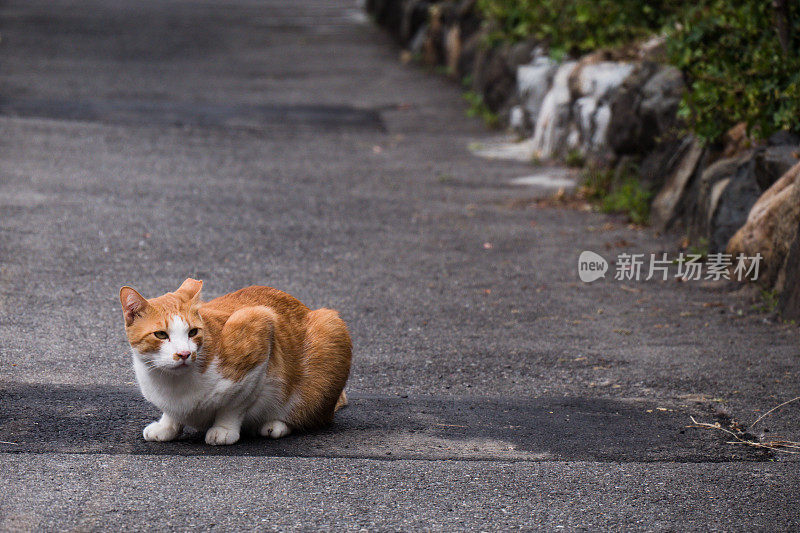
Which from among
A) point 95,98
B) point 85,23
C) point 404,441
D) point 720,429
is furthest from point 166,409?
point 85,23

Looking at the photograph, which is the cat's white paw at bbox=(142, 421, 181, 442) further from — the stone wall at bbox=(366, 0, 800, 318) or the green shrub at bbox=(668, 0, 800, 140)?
the green shrub at bbox=(668, 0, 800, 140)

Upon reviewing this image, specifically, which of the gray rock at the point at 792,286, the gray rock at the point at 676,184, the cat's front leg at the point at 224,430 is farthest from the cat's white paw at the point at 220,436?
the gray rock at the point at 676,184

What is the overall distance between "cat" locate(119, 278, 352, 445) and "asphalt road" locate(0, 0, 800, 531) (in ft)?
0.44

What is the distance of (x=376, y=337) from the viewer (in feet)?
20.7

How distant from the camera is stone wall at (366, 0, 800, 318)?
708 centimetres

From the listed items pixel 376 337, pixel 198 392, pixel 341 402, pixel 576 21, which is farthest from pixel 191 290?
pixel 576 21

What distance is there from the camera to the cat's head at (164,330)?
12.9 ft

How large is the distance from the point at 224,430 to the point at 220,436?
30mm

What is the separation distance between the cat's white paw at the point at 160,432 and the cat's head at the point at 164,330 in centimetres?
41

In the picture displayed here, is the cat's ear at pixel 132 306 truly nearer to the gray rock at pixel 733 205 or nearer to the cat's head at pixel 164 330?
the cat's head at pixel 164 330

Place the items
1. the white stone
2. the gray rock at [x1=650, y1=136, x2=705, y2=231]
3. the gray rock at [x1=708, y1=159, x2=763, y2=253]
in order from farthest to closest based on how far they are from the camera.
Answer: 1. the white stone
2. the gray rock at [x1=650, y1=136, x2=705, y2=231]
3. the gray rock at [x1=708, y1=159, x2=763, y2=253]

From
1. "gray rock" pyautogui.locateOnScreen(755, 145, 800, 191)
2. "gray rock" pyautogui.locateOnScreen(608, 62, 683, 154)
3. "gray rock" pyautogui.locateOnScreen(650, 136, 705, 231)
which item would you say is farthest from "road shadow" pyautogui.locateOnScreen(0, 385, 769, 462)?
"gray rock" pyautogui.locateOnScreen(608, 62, 683, 154)

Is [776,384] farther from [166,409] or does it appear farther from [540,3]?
[540,3]

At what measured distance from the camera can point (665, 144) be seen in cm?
956
